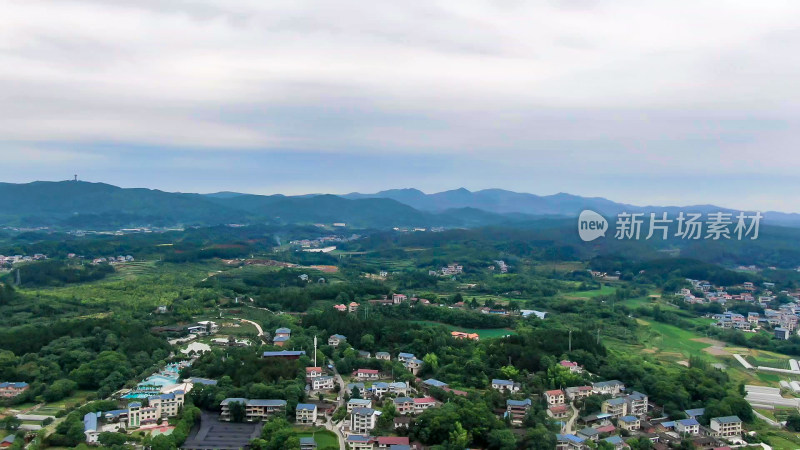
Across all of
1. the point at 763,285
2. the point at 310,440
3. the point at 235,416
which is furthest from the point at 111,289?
the point at 763,285

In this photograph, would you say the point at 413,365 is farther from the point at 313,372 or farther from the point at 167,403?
the point at 167,403

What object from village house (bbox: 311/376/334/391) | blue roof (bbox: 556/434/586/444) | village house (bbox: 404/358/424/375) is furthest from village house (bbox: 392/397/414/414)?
blue roof (bbox: 556/434/586/444)

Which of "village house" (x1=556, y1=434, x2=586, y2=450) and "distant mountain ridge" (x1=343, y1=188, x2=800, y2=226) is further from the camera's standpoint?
"distant mountain ridge" (x1=343, y1=188, x2=800, y2=226)

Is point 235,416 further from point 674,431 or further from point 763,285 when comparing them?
point 763,285

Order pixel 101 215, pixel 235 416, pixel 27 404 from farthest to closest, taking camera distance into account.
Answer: pixel 101 215
pixel 27 404
pixel 235 416

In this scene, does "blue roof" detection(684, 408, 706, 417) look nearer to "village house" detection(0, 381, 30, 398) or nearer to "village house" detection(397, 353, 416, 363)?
"village house" detection(397, 353, 416, 363)
